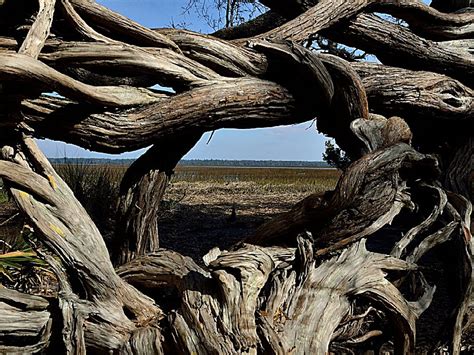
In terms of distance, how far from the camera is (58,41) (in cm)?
207

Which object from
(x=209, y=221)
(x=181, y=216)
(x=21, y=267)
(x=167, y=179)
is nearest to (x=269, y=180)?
(x=181, y=216)

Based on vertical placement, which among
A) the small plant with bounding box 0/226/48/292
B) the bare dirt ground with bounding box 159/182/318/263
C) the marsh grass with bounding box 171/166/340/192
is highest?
the small plant with bounding box 0/226/48/292

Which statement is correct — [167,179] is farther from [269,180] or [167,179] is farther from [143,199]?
[269,180]

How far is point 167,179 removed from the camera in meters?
2.41

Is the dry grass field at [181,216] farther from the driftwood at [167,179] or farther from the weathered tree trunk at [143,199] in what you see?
the driftwood at [167,179]

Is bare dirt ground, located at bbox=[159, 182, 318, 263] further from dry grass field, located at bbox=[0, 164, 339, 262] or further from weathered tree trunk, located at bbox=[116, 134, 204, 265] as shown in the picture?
weathered tree trunk, located at bbox=[116, 134, 204, 265]

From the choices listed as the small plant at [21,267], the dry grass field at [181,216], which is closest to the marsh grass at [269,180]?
the dry grass field at [181,216]

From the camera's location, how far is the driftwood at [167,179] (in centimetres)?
181

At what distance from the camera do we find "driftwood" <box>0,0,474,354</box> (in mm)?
1813

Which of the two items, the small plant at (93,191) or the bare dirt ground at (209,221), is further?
the small plant at (93,191)

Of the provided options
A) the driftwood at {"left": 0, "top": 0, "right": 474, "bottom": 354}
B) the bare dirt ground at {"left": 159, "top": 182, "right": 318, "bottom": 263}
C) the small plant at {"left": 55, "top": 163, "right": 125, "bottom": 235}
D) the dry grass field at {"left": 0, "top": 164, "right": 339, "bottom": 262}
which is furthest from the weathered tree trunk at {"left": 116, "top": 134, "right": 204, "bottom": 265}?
the small plant at {"left": 55, "top": 163, "right": 125, "bottom": 235}

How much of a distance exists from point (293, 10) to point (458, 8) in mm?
1110

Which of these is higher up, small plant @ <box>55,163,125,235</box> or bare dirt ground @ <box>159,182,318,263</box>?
small plant @ <box>55,163,125,235</box>

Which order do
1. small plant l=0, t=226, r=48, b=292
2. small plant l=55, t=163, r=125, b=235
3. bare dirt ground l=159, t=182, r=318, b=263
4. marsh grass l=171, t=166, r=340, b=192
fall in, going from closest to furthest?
1. small plant l=0, t=226, r=48, b=292
2. bare dirt ground l=159, t=182, r=318, b=263
3. small plant l=55, t=163, r=125, b=235
4. marsh grass l=171, t=166, r=340, b=192
